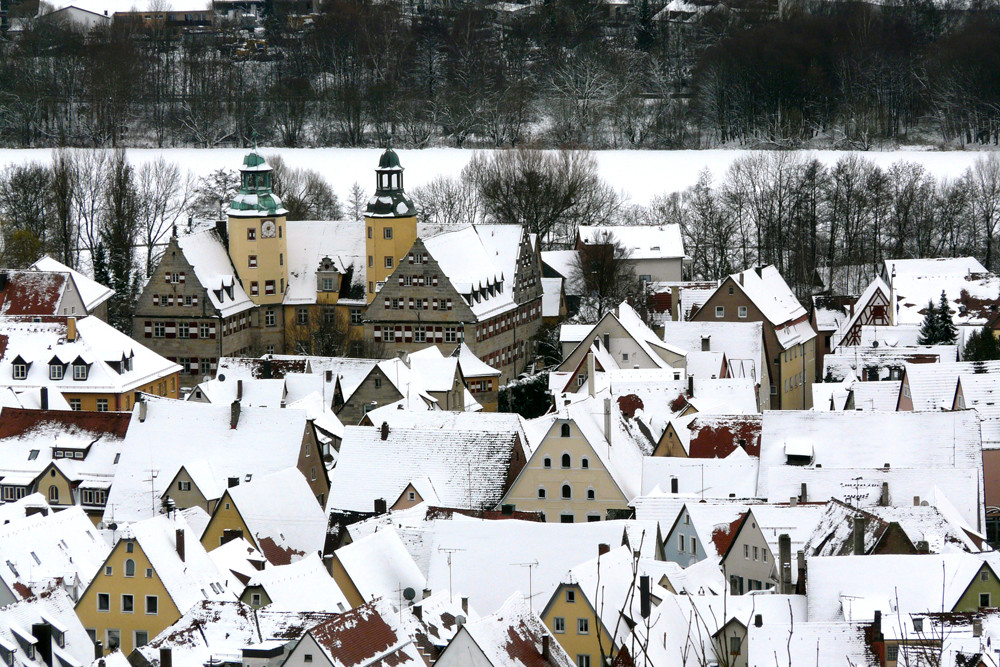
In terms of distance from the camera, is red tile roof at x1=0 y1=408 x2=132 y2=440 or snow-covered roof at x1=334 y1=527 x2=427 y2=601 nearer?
snow-covered roof at x1=334 y1=527 x2=427 y2=601

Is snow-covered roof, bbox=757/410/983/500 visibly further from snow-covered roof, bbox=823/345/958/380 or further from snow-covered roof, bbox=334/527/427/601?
snow-covered roof, bbox=823/345/958/380

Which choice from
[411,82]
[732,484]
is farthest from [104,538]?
[411,82]

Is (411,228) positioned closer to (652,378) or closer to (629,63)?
(652,378)

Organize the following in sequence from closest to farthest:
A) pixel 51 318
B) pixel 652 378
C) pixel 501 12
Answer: pixel 652 378, pixel 51 318, pixel 501 12

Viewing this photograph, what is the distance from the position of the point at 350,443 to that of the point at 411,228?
103 feet

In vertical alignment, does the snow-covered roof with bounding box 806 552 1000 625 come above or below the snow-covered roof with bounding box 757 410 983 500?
below

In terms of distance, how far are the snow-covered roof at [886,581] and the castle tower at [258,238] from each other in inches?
2048

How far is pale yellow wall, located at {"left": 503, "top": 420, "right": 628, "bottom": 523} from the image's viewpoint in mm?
70188

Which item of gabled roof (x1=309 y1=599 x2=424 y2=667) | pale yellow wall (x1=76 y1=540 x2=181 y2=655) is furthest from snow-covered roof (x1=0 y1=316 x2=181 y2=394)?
gabled roof (x1=309 y1=599 x2=424 y2=667)

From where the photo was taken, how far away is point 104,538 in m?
65.9

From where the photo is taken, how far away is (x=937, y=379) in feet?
258

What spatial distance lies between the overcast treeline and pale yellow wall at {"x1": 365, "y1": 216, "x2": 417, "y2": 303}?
146 ft

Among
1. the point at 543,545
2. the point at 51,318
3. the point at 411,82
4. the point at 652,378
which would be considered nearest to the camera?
the point at 543,545

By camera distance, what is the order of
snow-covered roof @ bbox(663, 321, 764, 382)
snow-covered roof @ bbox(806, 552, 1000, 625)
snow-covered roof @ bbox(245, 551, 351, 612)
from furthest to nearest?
snow-covered roof @ bbox(663, 321, 764, 382) < snow-covered roof @ bbox(245, 551, 351, 612) < snow-covered roof @ bbox(806, 552, 1000, 625)
